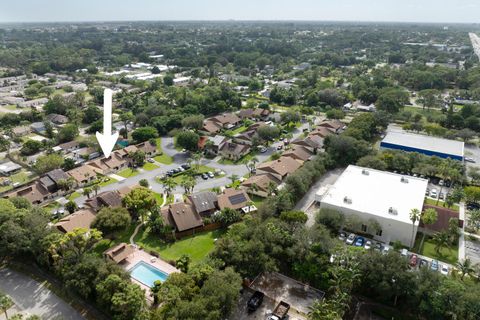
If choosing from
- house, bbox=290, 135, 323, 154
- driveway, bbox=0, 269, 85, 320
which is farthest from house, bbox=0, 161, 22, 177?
house, bbox=290, 135, 323, 154

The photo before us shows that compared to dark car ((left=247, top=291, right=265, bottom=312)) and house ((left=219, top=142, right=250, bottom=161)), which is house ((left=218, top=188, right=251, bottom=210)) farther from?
house ((left=219, top=142, right=250, bottom=161))

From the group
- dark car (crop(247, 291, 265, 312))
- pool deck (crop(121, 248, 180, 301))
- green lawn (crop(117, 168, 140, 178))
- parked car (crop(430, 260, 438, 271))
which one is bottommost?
parked car (crop(430, 260, 438, 271))

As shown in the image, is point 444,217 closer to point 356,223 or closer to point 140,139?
point 356,223

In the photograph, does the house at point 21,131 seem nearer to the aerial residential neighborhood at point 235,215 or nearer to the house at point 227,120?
the aerial residential neighborhood at point 235,215

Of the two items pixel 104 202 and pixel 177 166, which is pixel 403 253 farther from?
pixel 177 166

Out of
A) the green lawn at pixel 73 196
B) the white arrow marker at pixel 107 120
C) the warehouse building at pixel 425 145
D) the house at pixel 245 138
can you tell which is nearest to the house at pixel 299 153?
the house at pixel 245 138
